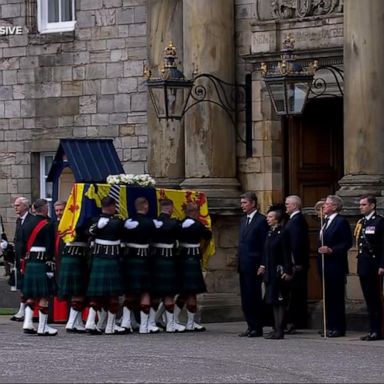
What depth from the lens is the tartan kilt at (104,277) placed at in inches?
833

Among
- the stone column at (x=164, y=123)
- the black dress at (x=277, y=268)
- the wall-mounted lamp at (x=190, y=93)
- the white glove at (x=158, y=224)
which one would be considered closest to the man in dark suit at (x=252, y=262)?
the black dress at (x=277, y=268)

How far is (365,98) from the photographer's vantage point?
71.8ft

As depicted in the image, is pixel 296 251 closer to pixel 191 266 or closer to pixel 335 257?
pixel 335 257

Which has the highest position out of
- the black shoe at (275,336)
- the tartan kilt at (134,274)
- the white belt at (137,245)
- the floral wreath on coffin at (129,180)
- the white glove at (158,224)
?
the floral wreath on coffin at (129,180)

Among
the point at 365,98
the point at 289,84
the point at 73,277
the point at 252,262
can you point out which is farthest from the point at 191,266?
the point at 365,98

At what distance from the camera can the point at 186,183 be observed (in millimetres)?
23906

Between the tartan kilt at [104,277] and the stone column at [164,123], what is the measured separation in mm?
3503

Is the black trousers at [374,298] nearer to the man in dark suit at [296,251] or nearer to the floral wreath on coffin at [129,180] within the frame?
the man in dark suit at [296,251]

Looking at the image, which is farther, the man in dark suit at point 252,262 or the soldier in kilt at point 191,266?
the soldier in kilt at point 191,266

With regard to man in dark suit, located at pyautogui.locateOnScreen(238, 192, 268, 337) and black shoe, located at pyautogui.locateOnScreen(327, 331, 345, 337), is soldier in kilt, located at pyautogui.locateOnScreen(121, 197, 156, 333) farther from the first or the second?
black shoe, located at pyautogui.locateOnScreen(327, 331, 345, 337)

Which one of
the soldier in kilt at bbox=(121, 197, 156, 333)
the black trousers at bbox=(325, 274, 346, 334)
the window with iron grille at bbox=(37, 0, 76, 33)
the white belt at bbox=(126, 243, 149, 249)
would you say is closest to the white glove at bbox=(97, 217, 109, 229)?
the soldier in kilt at bbox=(121, 197, 156, 333)

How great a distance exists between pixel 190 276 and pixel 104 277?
3.89ft

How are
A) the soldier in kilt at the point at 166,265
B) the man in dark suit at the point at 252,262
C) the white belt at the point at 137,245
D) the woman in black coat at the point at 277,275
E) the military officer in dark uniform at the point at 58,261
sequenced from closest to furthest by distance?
the woman in black coat at the point at 277,275 → the man in dark suit at the point at 252,262 → the white belt at the point at 137,245 → the soldier in kilt at the point at 166,265 → the military officer in dark uniform at the point at 58,261

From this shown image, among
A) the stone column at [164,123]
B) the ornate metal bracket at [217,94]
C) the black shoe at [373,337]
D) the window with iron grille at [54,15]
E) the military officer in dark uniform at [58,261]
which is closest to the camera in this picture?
the black shoe at [373,337]
